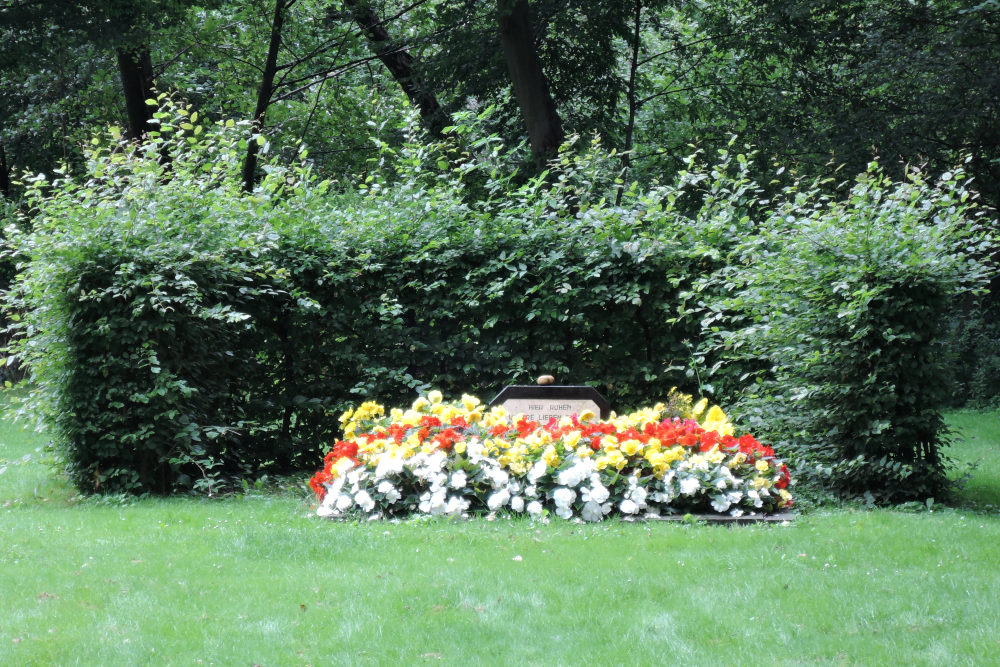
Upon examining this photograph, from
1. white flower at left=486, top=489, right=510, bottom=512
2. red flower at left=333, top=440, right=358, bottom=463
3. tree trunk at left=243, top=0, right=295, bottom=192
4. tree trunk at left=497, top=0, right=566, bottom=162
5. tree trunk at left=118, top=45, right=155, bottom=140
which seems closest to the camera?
white flower at left=486, top=489, right=510, bottom=512

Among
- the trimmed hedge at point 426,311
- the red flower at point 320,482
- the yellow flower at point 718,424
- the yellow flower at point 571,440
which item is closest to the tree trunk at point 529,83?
the trimmed hedge at point 426,311

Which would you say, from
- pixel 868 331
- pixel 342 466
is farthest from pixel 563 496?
pixel 868 331

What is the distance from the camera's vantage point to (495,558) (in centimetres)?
552

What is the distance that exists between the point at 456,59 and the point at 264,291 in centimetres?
801

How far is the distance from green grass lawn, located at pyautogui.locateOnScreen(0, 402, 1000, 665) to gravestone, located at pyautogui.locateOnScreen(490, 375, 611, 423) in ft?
6.11

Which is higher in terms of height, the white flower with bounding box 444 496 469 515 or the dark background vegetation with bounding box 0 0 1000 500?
the dark background vegetation with bounding box 0 0 1000 500

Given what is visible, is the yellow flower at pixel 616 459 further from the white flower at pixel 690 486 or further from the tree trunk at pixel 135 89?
the tree trunk at pixel 135 89

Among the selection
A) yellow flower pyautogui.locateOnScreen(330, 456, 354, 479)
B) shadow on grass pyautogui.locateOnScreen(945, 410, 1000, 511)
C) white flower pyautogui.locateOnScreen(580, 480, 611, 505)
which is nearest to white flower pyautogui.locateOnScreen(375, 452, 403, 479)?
yellow flower pyautogui.locateOnScreen(330, 456, 354, 479)

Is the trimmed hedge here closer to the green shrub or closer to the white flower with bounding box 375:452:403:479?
the green shrub

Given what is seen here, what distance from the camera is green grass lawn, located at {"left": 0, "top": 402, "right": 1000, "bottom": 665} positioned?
411cm

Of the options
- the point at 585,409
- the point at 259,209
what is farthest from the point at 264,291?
the point at 585,409

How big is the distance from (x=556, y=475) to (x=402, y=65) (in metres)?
12.0

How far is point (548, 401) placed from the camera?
8.32m

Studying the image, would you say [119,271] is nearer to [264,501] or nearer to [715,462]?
[264,501]
